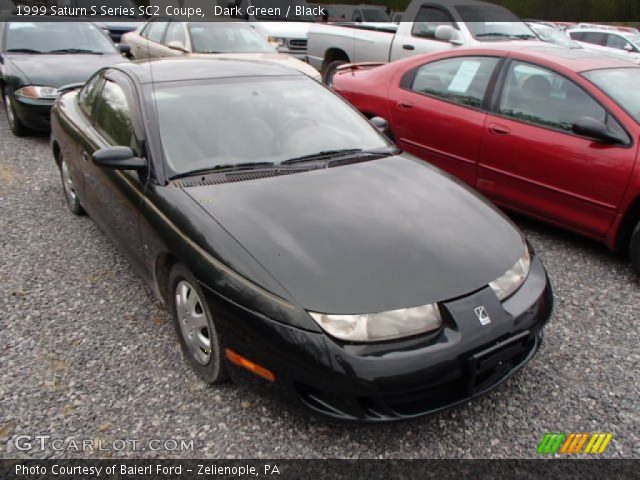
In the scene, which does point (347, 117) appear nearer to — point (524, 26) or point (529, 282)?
point (529, 282)

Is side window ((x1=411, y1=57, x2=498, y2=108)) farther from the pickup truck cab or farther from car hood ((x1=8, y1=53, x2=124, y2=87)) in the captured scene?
the pickup truck cab

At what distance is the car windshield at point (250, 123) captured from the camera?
294 centimetres

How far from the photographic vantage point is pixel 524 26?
27.5 feet

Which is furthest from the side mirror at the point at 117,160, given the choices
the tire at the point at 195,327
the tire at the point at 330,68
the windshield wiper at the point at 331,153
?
the tire at the point at 330,68

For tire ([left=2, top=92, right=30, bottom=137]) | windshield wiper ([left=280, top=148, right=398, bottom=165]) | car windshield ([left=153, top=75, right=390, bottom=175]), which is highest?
car windshield ([left=153, top=75, right=390, bottom=175])

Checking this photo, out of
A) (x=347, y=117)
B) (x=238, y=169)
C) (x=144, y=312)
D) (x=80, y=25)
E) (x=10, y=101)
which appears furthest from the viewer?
(x=80, y=25)

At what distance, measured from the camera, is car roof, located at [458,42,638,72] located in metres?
4.14

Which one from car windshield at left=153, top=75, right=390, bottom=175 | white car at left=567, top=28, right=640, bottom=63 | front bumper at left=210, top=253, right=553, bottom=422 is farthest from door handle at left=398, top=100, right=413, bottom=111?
white car at left=567, top=28, right=640, bottom=63

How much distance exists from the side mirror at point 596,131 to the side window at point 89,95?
3.38 meters

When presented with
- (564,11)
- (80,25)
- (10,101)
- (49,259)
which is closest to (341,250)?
(49,259)

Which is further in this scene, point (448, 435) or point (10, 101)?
point (10, 101)

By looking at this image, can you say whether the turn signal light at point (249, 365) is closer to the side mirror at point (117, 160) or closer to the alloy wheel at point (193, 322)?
the alloy wheel at point (193, 322)

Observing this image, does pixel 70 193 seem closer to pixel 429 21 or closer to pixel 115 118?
pixel 115 118

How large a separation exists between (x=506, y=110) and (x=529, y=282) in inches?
87.3
